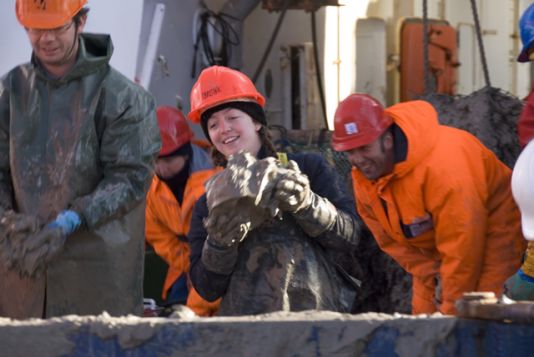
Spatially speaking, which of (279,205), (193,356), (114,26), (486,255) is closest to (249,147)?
(279,205)

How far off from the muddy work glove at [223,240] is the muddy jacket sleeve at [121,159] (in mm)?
486

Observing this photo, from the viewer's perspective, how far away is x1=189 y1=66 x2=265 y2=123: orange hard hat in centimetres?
436

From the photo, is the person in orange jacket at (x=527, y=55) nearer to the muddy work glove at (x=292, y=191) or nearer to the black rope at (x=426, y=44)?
the muddy work glove at (x=292, y=191)

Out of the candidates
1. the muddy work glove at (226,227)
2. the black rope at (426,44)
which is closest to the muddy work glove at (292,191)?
the muddy work glove at (226,227)

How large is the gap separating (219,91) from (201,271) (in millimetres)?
663

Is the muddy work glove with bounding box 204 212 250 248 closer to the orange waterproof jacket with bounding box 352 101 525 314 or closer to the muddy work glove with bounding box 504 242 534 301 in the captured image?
the muddy work glove with bounding box 504 242 534 301

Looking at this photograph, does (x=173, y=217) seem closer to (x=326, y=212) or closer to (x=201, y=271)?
(x=201, y=271)

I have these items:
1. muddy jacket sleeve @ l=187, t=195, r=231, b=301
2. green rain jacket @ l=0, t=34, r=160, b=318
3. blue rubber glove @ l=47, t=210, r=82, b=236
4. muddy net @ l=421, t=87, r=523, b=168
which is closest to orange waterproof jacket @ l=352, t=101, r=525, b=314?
muddy jacket sleeve @ l=187, t=195, r=231, b=301

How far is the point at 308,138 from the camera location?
24.5ft

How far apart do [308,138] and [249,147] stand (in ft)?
10.5

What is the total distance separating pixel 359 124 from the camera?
4805 mm

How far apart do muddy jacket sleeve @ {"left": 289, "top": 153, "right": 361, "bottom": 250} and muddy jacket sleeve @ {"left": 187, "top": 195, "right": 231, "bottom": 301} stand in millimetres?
347

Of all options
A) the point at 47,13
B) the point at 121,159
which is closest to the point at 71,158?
the point at 121,159

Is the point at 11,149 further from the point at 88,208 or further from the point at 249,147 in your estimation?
the point at 249,147
